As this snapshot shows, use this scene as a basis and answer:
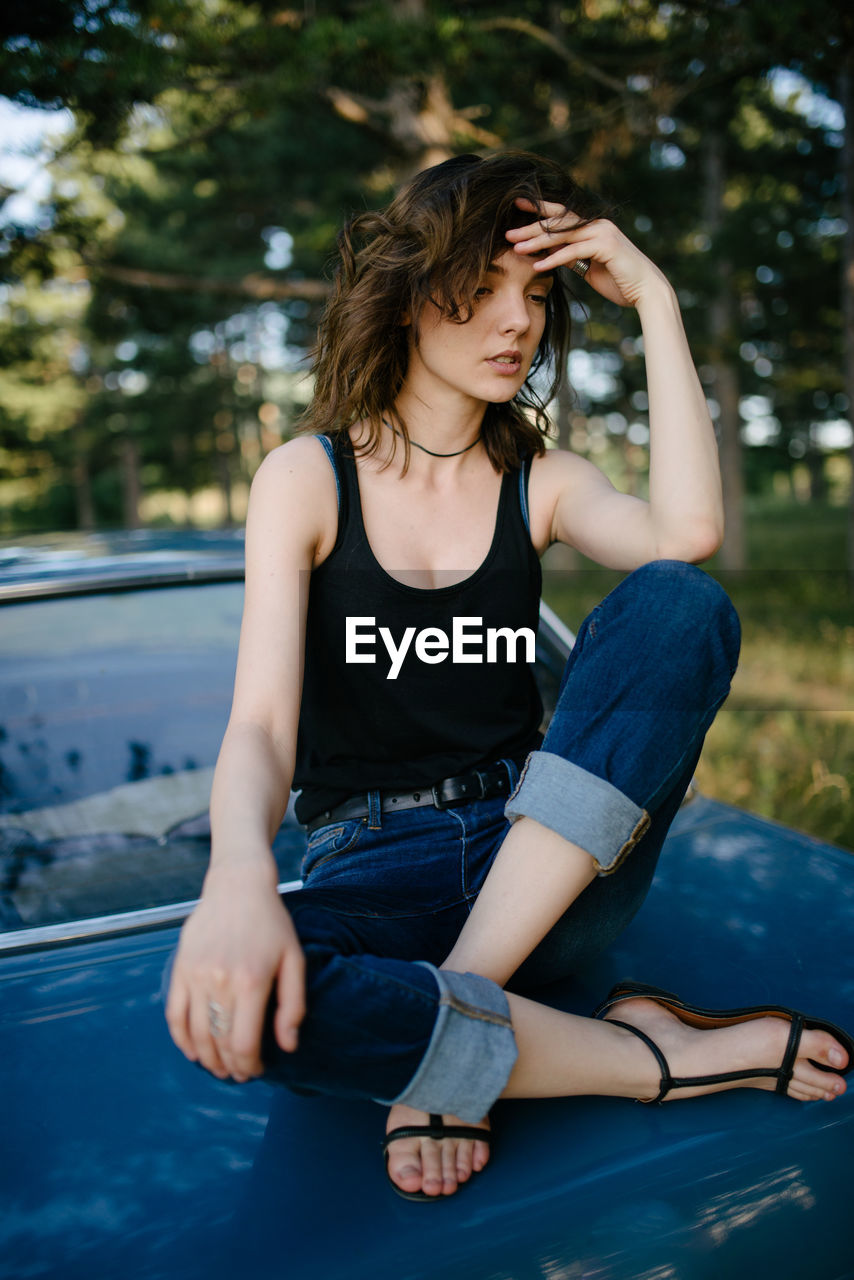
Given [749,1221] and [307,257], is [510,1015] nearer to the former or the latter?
[749,1221]

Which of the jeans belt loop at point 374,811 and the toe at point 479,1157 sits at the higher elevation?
the jeans belt loop at point 374,811

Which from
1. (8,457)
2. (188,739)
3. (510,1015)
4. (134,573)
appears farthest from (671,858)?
(8,457)

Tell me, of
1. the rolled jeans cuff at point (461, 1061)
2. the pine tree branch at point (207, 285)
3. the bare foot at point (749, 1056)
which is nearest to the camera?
the rolled jeans cuff at point (461, 1061)

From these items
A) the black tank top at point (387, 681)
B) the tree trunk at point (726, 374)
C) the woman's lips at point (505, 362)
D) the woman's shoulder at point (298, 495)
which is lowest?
the black tank top at point (387, 681)

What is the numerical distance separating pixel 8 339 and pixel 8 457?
42.0ft

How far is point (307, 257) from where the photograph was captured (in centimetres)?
1186

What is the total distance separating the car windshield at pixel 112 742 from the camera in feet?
6.14

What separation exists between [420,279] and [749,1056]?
133 centimetres

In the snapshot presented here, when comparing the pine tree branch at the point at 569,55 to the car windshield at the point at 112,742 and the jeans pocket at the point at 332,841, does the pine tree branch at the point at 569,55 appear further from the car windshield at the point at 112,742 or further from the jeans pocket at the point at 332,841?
the jeans pocket at the point at 332,841

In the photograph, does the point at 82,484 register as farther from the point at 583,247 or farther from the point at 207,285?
the point at 583,247

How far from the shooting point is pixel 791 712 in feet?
16.4

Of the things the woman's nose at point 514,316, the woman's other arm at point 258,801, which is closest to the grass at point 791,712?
the woman's nose at point 514,316

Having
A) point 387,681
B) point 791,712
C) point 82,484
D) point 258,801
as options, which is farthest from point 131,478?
point 258,801

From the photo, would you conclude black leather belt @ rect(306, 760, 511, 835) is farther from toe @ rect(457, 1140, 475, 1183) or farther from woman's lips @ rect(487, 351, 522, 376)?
woman's lips @ rect(487, 351, 522, 376)
